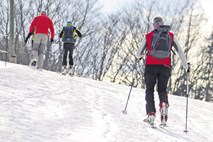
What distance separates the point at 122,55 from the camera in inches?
1657

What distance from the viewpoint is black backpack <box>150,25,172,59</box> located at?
6.46 metres

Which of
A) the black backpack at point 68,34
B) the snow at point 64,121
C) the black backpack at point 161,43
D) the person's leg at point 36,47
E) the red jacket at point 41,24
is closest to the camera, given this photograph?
the snow at point 64,121

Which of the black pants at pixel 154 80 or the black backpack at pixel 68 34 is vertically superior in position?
the black backpack at pixel 68 34

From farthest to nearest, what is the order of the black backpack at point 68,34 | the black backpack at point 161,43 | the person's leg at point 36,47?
the black backpack at point 68,34, the person's leg at point 36,47, the black backpack at point 161,43

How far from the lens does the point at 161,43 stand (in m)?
6.49

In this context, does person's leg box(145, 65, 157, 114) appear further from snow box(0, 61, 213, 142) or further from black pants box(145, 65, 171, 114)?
snow box(0, 61, 213, 142)

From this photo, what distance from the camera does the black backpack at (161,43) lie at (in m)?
6.46

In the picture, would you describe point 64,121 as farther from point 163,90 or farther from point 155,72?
point 163,90

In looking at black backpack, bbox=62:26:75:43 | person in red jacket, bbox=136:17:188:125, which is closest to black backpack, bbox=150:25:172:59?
person in red jacket, bbox=136:17:188:125

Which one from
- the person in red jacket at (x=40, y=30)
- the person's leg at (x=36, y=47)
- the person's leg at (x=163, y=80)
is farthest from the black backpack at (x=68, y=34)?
the person's leg at (x=163, y=80)

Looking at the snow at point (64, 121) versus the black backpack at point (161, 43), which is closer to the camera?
the snow at point (64, 121)

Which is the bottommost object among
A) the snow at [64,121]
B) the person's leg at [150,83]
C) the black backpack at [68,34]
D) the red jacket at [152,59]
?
the snow at [64,121]

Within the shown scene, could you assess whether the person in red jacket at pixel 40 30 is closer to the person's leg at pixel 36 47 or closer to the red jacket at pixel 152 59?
the person's leg at pixel 36 47

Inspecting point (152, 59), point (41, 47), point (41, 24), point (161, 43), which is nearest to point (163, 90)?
point (152, 59)
